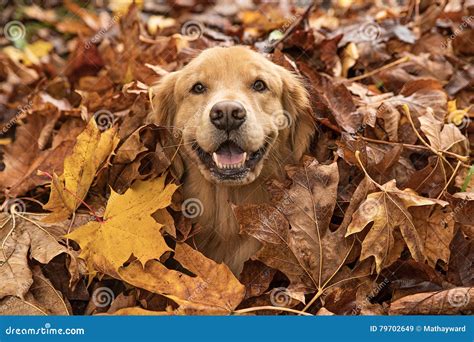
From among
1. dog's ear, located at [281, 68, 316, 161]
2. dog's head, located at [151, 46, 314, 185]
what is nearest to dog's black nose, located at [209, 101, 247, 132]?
dog's head, located at [151, 46, 314, 185]

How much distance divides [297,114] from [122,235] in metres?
1.16

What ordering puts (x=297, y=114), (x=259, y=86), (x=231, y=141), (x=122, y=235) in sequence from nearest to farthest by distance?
1. (x=122, y=235)
2. (x=231, y=141)
3. (x=259, y=86)
4. (x=297, y=114)

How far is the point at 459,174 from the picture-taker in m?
3.14

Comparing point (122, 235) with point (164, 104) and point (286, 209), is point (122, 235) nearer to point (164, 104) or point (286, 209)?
point (286, 209)

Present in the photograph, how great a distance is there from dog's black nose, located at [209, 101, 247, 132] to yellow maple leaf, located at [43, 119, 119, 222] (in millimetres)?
575

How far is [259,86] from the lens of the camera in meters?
3.23

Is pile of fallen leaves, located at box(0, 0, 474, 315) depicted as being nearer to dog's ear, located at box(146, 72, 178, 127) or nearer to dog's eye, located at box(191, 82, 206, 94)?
dog's ear, located at box(146, 72, 178, 127)

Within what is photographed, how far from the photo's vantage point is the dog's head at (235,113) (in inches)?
116

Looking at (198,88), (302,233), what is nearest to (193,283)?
(302,233)

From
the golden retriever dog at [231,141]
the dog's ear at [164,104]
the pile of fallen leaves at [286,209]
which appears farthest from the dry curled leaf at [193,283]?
the dog's ear at [164,104]

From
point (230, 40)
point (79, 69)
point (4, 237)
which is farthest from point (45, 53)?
point (4, 237)

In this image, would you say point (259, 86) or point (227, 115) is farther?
point (259, 86)

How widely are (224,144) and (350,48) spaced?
1.61m

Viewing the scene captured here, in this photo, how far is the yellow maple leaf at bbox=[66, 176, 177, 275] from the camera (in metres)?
2.77
